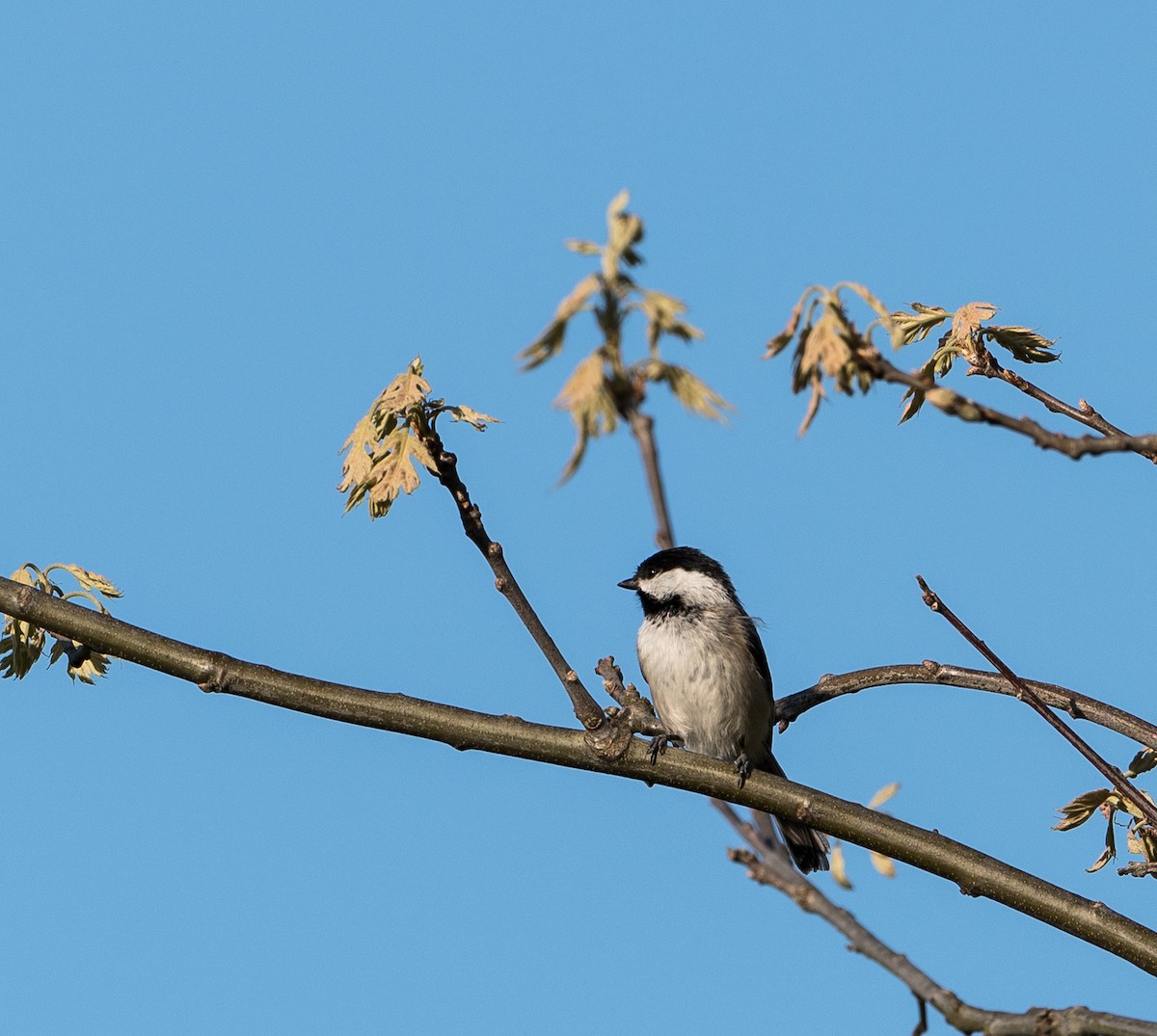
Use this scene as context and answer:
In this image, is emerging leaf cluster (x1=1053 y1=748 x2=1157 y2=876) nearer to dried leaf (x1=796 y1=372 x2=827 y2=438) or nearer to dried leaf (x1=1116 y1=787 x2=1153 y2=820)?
dried leaf (x1=1116 y1=787 x2=1153 y2=820)

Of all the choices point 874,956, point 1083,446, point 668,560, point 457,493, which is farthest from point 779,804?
point 668,560

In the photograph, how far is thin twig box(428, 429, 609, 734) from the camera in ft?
11.1

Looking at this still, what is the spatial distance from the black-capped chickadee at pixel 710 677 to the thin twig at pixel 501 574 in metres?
2.77

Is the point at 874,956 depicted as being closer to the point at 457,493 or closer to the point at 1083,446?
the point at 1083,446

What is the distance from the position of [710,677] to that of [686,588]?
1.84 ft

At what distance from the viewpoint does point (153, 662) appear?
Answer: 3600mm

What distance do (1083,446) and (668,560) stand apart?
4.73 metres

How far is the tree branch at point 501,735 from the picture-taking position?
3.48 m

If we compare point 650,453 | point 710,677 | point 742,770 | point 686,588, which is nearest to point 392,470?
point 742,770

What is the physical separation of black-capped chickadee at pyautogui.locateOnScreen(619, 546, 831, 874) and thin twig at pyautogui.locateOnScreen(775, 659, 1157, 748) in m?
1.97

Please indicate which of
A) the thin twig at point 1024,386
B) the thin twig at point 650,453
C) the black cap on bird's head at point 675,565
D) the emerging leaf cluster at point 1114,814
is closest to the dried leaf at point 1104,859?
the emerging leaf cluster at point 1114,814

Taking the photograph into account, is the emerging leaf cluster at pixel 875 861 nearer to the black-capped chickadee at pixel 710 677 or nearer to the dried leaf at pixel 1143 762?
the dried leaf at pixel 1143 762

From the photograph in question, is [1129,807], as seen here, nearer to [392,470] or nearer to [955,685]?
[955,685]

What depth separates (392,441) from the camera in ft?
11.1
